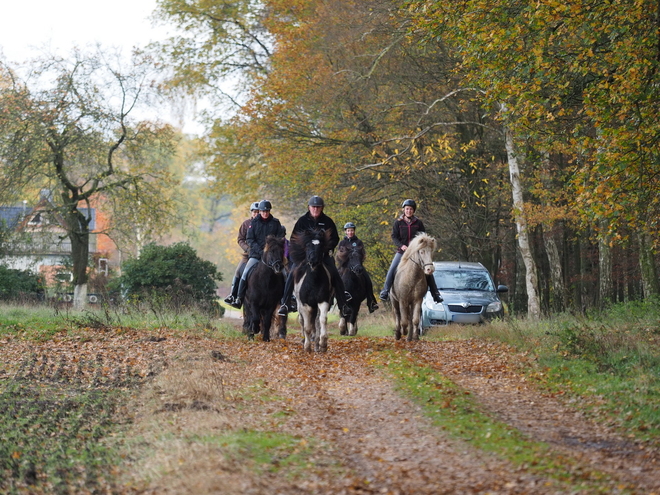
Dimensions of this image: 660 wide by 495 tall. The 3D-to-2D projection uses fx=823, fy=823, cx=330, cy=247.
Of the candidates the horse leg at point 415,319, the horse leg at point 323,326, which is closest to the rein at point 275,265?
the horse leg at point 323,326

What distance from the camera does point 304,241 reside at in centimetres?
1382

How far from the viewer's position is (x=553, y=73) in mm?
12492

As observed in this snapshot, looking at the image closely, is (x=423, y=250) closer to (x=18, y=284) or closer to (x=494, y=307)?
(x=494, y=307)

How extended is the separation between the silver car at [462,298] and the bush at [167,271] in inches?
378

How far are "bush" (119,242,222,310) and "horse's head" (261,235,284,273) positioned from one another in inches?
474

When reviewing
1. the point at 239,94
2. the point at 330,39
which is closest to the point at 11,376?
the point at 330,39

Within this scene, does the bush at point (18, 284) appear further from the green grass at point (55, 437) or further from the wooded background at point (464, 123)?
the green grass at point (55, 437)

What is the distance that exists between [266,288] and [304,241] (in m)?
2.41

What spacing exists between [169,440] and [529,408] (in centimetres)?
402

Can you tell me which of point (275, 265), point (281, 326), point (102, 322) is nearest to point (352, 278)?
point (281, 326)

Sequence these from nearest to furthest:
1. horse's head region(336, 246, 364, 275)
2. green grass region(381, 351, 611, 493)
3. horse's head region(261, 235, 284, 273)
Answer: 1. green grass region(381, 351, 611, 493)
2. horse's head region(261, 235, 284, 273)
3. horse's head region(336, 246, 364, 275)

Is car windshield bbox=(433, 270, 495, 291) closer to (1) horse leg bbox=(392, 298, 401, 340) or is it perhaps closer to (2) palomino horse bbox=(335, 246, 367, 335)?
(2) palomino horse bbox=(335, 246, 367, 335)

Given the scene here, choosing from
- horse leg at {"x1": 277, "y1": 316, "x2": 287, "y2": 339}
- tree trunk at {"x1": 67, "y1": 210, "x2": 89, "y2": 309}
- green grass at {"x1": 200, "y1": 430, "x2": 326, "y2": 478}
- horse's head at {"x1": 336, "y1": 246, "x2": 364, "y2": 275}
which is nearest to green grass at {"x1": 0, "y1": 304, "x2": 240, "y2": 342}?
horse leg at {"x1": 277, "y1": 316, "x2": 287, "y2": 339}

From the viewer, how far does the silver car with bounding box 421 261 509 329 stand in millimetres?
19641
